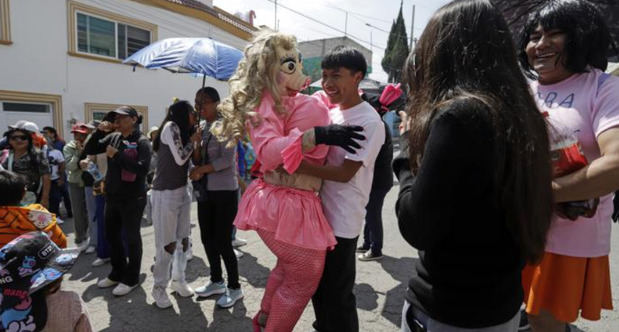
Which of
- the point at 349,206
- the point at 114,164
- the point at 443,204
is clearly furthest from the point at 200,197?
the point at 443,204

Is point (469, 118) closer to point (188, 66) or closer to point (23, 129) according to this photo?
point (188, 66)

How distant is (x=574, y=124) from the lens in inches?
60.5

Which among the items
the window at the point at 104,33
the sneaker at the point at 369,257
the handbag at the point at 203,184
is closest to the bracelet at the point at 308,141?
the handbag at the point at 203,184

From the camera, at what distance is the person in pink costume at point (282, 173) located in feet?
6.00

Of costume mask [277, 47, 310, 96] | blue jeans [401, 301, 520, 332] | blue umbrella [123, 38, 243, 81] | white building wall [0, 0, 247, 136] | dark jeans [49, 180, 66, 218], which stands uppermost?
white building wall [0, 0, 247, 136]

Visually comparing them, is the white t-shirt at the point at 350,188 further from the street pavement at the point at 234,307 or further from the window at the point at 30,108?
the window at the point at 30,108

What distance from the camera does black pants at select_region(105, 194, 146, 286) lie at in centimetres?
356

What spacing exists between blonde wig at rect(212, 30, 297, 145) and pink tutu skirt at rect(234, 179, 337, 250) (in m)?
0.38

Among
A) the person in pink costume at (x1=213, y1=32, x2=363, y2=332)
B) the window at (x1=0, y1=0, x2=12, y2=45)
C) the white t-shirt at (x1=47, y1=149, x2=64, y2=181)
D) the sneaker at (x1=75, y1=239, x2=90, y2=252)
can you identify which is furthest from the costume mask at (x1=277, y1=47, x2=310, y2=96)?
the window at (x1=0, y1=0, x2=12, y2=45)

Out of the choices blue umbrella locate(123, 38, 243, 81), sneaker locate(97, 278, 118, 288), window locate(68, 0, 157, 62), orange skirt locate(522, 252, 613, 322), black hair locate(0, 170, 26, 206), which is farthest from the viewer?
window locate(68, 0, 157, 62)

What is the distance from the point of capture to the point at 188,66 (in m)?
3.35

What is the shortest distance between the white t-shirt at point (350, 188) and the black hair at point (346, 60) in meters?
0.25

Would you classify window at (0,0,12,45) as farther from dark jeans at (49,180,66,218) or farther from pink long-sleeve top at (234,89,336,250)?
pink long-sleeve top at (234,89,336,250)

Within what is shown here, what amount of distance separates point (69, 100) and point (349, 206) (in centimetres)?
1092
